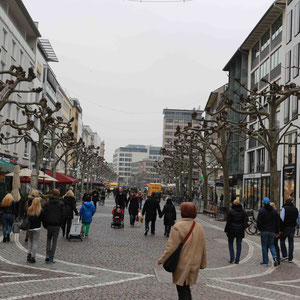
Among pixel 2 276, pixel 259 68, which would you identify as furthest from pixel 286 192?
pixel 2 276

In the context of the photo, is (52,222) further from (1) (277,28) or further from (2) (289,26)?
(1) (277,28)

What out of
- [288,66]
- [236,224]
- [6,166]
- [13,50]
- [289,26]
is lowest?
[236,224]

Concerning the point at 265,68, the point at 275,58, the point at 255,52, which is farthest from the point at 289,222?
the point at 255,52

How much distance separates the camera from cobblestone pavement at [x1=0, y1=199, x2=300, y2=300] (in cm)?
798

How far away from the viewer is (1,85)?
712 inches

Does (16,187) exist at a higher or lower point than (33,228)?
higher

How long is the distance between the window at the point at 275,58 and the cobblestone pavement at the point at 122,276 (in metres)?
29.6

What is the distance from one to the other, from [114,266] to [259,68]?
4114 centimetres

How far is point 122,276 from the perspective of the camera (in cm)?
949

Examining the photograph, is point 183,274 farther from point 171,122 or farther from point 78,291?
point 171,122

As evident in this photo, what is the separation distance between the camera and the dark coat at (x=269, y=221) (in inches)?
470

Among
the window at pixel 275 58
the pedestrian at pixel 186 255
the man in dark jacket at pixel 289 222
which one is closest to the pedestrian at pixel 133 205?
the man in dark jacket at pixel 289 222

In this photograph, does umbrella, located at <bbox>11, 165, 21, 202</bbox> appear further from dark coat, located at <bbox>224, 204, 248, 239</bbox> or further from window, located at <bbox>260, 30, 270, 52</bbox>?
window, located at <bbox>260, 30, 270, 52</bbox>

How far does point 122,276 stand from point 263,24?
133ft
